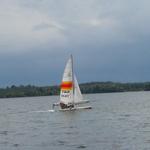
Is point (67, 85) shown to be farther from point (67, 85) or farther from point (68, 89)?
point (68, 89)

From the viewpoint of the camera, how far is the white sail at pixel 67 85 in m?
91.1

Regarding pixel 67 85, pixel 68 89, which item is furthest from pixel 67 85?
pixel 68 89

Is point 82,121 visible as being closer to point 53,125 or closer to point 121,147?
point 53,125

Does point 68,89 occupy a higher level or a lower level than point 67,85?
lower

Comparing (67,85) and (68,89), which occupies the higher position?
(67,85)

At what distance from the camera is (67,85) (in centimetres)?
9131

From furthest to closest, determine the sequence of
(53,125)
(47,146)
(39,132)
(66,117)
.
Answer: (66,117)
(53,125)
(39,132)
(47,146)

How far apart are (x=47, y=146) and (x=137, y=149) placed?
7.15 meters

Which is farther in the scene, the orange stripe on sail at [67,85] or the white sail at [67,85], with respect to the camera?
the orange stripe on sail at [67,85]

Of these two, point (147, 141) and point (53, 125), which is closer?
point (147, 141)

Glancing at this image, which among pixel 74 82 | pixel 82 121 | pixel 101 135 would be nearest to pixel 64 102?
pixel 74 82

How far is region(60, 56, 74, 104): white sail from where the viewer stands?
9106 cm

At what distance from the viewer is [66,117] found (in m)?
81.6

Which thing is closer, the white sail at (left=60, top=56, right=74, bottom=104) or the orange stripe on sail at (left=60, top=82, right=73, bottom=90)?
the white sail at (left=60, top=56, right=74, bottom=104)
